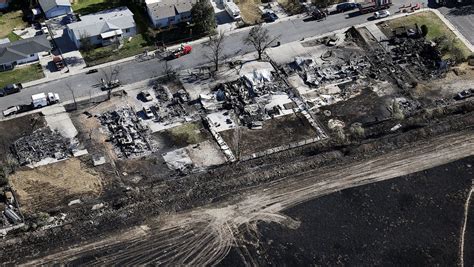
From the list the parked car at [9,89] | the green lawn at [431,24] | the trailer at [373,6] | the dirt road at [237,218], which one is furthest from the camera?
the trailer at [373,6]

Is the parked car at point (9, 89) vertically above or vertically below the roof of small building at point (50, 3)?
below

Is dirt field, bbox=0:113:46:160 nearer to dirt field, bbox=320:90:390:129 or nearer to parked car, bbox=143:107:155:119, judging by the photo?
parked car, bbox=143:107:155:119

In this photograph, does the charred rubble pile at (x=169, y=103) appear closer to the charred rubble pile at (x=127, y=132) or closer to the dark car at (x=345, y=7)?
the charred rubble pile at (x=127, y=132)

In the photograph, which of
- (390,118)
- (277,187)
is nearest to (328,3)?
(390,118)

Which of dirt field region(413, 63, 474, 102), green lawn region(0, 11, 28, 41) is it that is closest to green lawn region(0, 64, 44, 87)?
green lawn region(0, 11, 28, 41)

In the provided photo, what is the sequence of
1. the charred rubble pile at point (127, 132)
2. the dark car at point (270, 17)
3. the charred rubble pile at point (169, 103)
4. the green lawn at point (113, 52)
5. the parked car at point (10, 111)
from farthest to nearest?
the dark car at point (270, 17), the green lawn at point (113, 52), the charred rubble pile at point (169, 103), the parked car at point (10, 111), the charred rubble pile at point (127, 132)

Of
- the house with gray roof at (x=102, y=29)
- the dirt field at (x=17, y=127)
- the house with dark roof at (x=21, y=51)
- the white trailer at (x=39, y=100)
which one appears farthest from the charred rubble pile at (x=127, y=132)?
the house with dark roof at (x=21, y=51)

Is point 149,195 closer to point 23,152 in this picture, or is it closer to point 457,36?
point 23,152
